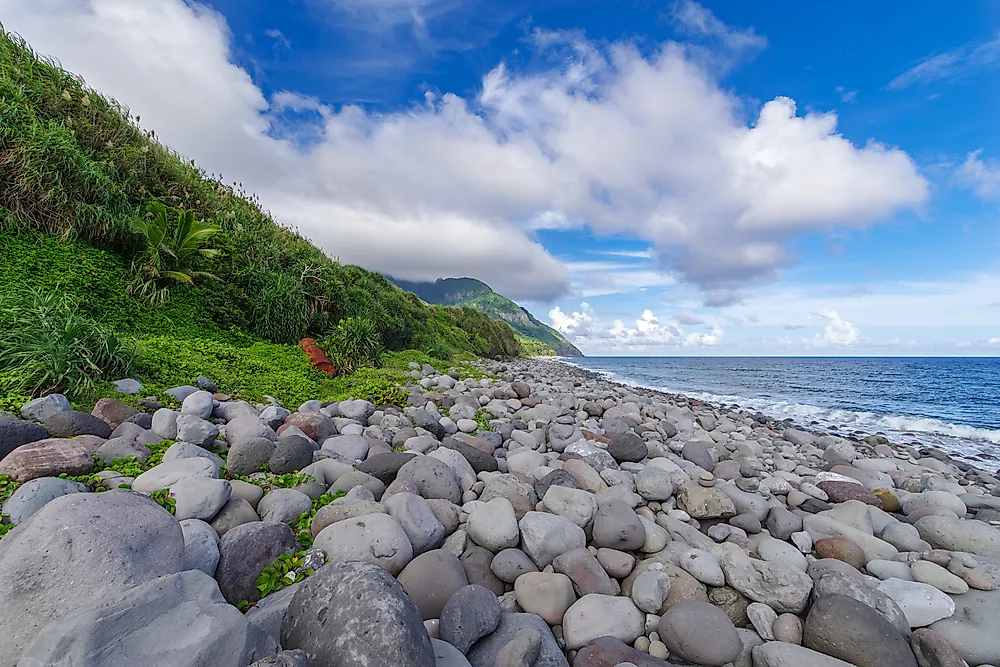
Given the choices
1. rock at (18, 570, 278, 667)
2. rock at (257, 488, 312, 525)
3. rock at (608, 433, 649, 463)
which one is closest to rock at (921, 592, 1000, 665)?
rock at (608, 433, 649, 463)

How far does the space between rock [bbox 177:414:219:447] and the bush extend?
1.30 m

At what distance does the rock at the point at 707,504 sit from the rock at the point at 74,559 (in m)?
3.78

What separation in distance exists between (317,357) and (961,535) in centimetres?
832

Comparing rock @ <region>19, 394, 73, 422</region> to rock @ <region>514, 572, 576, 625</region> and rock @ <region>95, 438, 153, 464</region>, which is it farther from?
rock @ <region>514, 572, 576, 625</region>

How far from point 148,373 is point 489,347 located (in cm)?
2357

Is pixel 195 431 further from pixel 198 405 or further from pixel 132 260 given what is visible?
pixel 132 260

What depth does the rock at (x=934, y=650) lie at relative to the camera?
2.37 metres

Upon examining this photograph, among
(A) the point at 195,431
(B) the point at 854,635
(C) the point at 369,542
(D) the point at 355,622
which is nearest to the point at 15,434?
(A) the point at 195,431

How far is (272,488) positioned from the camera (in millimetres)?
3260

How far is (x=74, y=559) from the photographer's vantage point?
176 centimetres

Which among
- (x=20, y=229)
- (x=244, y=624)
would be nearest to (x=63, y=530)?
(x=244, y=624)

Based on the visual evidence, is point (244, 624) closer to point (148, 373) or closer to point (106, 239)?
point (148, 373)

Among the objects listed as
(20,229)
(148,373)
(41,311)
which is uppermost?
(20,229)

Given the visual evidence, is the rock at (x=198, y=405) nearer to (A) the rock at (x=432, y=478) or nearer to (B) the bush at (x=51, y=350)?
(B) the bush at (x=51, y=350)
